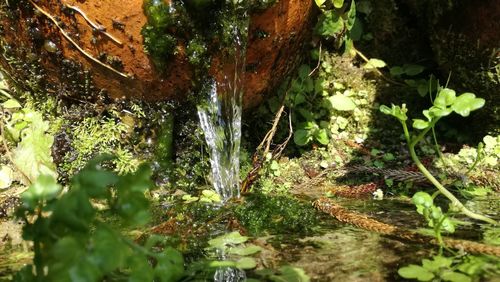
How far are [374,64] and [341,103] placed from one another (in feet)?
1.26

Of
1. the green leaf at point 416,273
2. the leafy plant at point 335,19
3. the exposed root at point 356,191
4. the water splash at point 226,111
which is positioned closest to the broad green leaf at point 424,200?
the green leaf at point 416,273

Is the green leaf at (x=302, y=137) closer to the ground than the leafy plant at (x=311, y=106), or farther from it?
closer to the ground

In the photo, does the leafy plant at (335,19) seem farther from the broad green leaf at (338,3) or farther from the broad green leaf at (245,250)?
the broad green leaf at (245,250)

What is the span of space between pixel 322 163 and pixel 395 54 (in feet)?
3.32

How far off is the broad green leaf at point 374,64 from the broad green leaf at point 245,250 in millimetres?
1860

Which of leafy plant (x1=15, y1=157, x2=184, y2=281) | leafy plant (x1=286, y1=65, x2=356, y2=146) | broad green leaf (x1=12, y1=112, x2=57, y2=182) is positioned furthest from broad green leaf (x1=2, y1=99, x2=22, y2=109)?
leafy plant (x1=15, y1=157, x2=184, y2=281)

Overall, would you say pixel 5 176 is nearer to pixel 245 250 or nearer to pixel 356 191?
pixel 245 250

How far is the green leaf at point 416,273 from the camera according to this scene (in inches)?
63.6

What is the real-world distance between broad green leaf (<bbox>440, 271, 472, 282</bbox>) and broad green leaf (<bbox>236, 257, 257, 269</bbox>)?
59 centimetres

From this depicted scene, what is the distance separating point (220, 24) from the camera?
8.05 ft

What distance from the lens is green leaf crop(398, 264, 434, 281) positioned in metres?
1.62

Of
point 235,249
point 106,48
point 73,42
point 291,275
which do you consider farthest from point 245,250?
point 73,42

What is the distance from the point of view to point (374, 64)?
11.1 feet

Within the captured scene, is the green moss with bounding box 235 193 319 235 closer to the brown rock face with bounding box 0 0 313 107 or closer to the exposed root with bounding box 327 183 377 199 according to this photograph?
the exposed root with bounding box 327 183 377 199
